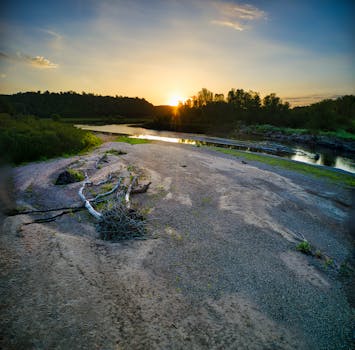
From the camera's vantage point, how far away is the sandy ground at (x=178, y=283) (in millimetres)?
6059

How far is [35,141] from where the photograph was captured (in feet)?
89.5

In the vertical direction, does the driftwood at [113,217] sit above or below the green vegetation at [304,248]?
above

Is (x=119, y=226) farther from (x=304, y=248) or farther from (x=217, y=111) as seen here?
(x=217, y=111)

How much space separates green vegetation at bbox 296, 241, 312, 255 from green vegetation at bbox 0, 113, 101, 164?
2869cm

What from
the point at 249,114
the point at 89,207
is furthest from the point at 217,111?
the point at 89,207

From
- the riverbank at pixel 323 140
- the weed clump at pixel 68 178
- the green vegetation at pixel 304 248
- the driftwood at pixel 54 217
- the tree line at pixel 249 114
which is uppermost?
the tree line at pixel 249 114

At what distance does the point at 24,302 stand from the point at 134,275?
10.9 ft

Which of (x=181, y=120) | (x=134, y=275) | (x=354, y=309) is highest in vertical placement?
(x=181, y=120)

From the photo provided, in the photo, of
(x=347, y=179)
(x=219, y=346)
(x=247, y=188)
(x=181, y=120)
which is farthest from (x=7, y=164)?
(x=181, y=120)

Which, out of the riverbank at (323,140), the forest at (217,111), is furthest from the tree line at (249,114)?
the riverbank at (323,140)

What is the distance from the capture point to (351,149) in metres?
50.2

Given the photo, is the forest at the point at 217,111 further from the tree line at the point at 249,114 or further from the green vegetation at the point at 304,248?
the green vegetation at the point at 304,248

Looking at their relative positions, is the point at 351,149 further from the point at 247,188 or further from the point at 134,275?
the point at 134,275

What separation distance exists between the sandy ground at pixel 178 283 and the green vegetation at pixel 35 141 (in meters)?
14.5
